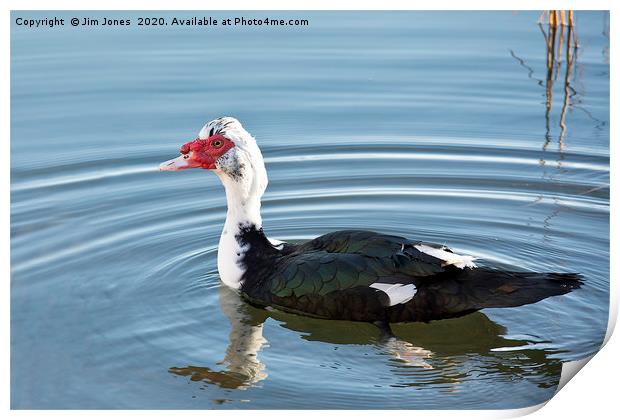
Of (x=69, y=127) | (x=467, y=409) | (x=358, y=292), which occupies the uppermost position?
(x=69, y=127)

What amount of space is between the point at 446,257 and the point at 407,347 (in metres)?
0.62

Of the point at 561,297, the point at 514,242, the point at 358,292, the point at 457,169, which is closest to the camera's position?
the point at 358,292

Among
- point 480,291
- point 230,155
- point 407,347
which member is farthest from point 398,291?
point 230,155

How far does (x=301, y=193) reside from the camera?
9.62 m

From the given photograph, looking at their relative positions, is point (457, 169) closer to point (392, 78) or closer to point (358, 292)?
point (392, 78)

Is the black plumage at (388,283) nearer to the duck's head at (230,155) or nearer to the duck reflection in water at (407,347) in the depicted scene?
the duck reflection in water at (407,347)

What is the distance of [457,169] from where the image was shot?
32.7 feet

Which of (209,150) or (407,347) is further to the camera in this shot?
(209,150)

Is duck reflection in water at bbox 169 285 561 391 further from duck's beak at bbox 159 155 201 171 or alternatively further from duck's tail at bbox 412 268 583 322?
duck's beak at bbox 159 155 201 171

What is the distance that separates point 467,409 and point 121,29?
3.71 m

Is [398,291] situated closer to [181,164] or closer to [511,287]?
[511,287]

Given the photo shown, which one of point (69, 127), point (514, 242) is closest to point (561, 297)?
point (514, 242)

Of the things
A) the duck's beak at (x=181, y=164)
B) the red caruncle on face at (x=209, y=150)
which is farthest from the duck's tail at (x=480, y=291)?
the duck's beak at (x=181, y=164)

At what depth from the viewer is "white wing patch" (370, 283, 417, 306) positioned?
23.4 ft
